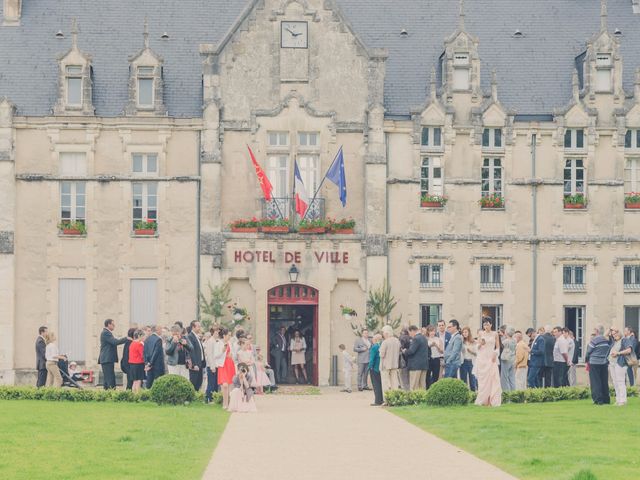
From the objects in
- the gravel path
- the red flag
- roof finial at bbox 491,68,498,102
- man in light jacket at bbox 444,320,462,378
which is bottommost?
the gravel path

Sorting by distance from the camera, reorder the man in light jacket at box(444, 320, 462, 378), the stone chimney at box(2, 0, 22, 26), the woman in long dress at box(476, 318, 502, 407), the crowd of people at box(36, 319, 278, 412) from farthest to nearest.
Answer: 1. the stone chimney at box(2, 0, 22, 26)
2. the man in light jacket at box(444, 320, 462, 378)
3. the crowd of people at box(36, 319, 278, 412)
4. the woman in long dress at box(476, 318, 502, 407)

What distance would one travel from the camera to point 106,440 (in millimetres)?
25531

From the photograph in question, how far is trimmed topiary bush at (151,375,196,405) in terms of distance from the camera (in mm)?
33656

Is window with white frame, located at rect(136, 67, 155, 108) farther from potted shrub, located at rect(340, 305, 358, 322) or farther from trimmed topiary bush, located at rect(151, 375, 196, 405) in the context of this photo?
trimmed topiary bush, located at rect(151, 375, 196, 405)

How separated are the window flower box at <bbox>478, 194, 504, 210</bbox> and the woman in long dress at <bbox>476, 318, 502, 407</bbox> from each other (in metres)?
13.5

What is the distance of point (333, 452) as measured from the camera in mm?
24609

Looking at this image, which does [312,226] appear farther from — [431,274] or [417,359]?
[417,359]

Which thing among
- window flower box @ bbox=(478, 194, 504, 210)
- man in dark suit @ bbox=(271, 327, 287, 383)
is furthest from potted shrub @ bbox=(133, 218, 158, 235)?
window flower box @ bbox=(478, 194, 504, 210)

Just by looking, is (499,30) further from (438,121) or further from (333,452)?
(333,452)

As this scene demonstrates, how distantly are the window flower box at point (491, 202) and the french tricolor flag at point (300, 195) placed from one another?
18.4ft

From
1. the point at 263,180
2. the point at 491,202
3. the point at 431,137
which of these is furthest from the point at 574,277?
the point at 263,180

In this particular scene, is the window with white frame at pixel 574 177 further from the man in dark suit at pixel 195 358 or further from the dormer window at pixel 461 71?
the man in dark suit at pixel 195 358

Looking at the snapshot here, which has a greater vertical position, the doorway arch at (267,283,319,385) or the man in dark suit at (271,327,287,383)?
the doorway arch at (267,283,319,385)

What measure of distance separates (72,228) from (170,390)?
1379 centimetres
